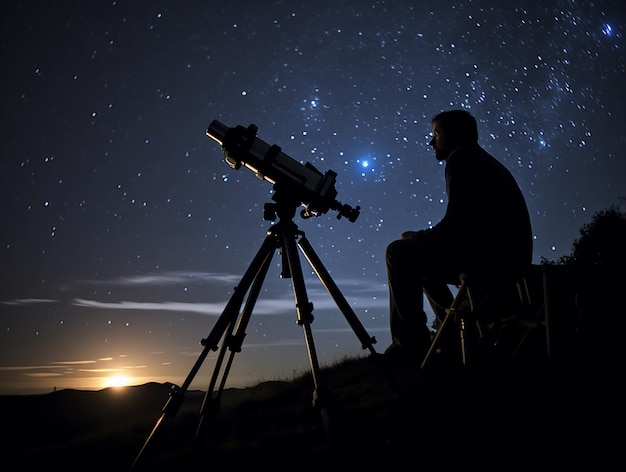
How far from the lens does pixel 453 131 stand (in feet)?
12.6

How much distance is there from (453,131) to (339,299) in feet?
5.87

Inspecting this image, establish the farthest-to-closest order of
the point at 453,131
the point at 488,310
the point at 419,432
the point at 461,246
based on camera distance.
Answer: the point at 453,131
the point at 488,310
the point at 461,246
the point at 419,432

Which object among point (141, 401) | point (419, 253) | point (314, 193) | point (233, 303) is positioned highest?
point (314, 193)

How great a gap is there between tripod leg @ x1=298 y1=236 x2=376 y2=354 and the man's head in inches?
59.8

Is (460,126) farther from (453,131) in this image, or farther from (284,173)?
(284,173)

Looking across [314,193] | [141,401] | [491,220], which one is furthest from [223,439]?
[141,401]

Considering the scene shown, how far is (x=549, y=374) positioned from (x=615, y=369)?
67 cm

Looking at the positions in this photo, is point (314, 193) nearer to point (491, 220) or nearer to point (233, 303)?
point (233, 303)

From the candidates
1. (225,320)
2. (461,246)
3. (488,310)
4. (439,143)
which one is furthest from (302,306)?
(439,143)

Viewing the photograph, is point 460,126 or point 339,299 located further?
point 460,126

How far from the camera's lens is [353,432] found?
284 cm

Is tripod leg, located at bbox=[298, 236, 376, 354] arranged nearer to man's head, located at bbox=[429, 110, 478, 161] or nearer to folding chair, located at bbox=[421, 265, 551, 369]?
folding chair, located at bbox=[421, 265, 551, 369]

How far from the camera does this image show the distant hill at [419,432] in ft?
7.66

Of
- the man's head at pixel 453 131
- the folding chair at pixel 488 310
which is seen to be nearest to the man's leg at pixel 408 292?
the folding chair at pixel 488 310
